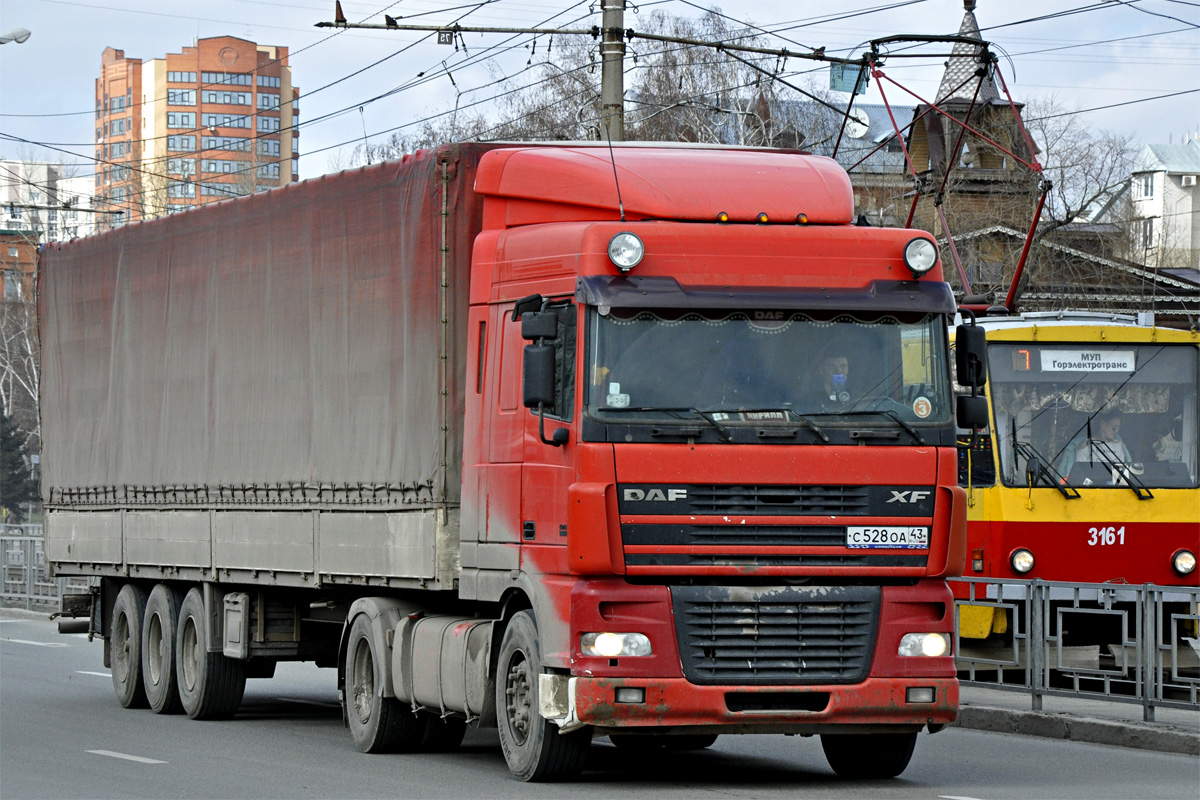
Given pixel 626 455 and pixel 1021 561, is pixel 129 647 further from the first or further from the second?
pixel 626 455

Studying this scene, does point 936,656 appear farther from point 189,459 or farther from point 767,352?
point 189,459

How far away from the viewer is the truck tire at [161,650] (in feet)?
54.3

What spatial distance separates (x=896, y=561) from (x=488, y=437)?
250cm

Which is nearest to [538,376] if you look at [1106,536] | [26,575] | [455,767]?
[455,767]

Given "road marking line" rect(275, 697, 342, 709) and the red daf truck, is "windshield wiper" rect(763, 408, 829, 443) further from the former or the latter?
"road marking line" rect(275, 697, 342, 709)

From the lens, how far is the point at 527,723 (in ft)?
35.8

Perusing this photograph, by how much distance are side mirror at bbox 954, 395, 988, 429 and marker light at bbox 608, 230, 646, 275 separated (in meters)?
2.04

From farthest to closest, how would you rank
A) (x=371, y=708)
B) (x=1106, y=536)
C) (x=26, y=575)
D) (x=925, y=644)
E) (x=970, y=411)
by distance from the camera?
(x=26, y=575)
(x=1106, y=536)
(x=371, y=708)
(x=970, y=411)
(x=925, y=644)

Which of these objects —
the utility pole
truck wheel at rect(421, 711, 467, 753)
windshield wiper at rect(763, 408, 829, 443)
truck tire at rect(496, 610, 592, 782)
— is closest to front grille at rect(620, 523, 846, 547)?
windshield wiper at rect(763, 408, 829, 443)

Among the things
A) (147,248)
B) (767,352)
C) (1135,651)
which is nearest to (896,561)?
(767,352)

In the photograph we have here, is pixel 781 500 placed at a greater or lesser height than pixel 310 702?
greater

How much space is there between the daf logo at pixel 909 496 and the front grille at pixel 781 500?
0.16 m

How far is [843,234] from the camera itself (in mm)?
10805

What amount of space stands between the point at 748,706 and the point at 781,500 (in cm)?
110
